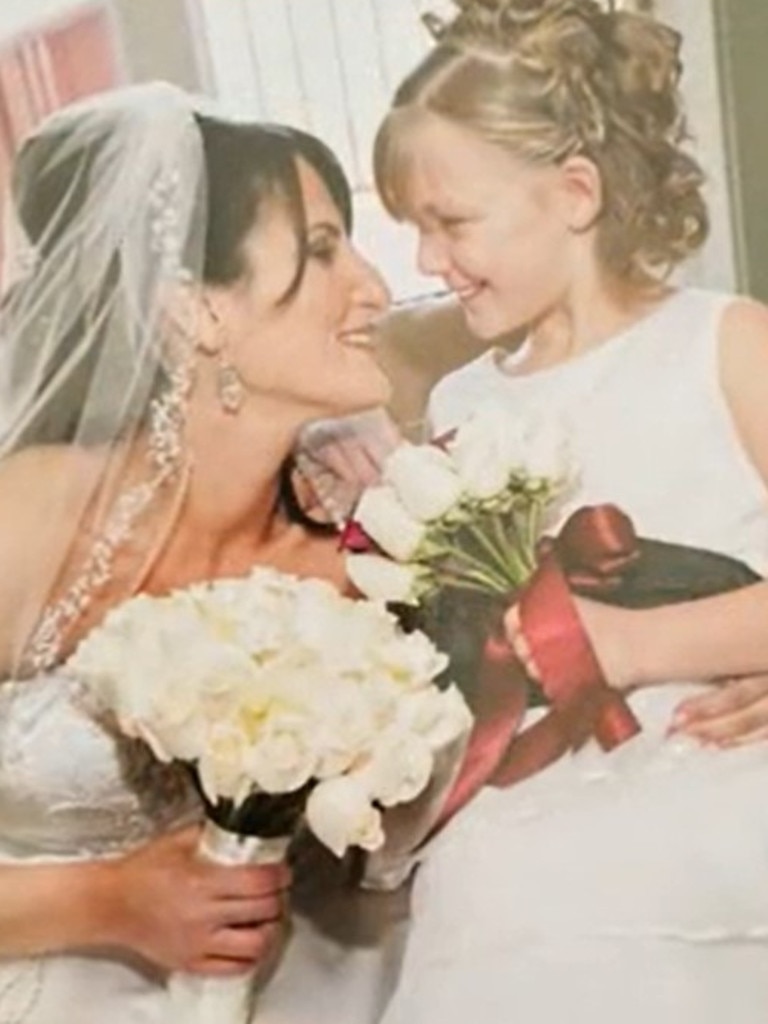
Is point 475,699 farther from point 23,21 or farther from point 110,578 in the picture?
point 23,21

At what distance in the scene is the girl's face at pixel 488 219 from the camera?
1.15 metres

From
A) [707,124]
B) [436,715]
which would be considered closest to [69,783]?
[436,715]

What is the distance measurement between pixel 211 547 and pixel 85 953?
0.90ft

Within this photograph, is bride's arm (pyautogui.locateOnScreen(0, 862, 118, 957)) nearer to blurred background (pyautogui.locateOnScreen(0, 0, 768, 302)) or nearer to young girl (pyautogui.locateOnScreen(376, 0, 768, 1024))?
young girl (pyautogui.locateOnScreen(376, 0, 768, 1024))

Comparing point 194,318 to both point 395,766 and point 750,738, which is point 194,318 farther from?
point 750,738

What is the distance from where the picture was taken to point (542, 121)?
3.77 ft

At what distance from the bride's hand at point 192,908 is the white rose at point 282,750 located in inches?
4.2

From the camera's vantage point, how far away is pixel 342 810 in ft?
3.48

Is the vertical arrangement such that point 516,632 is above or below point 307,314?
below

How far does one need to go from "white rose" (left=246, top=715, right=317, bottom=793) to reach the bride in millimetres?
117

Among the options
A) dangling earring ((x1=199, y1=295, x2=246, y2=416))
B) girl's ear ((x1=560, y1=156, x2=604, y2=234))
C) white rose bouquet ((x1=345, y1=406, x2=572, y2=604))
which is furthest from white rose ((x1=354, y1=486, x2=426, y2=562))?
girl's ear ((x1=560, y1=156, x2=604, y2=234))

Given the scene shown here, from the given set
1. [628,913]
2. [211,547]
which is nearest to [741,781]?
[628,913]

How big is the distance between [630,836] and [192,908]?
276 mm

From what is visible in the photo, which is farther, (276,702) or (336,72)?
(336,72)
